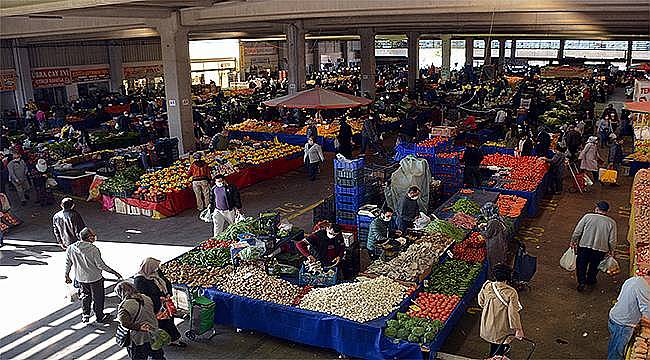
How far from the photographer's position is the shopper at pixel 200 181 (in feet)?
42.5

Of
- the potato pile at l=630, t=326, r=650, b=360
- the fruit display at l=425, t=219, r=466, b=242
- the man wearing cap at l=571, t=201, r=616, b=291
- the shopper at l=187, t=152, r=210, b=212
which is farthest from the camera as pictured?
the shopper at l=187, t=152, r=210, b=212

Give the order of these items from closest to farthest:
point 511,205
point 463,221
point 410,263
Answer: point 410,263 → point 463,221 → point 511,205

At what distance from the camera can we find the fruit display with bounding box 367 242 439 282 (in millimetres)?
7895

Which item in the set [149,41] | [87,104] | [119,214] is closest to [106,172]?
[119,214]

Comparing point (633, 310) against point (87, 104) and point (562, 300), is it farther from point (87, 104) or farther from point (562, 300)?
point (87, 104)

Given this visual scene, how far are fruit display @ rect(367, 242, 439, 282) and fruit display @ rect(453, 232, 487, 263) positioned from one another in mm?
427

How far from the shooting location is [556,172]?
1388 centimetres

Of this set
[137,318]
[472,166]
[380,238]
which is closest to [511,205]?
[472,166]

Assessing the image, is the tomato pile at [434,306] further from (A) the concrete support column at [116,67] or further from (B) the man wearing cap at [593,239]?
(A) the concrete support column at [116,67]

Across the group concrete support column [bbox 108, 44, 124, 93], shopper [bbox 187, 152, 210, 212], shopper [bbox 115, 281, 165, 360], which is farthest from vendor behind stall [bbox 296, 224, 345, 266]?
concrete support column [bbox 108, 44, 124, 93]

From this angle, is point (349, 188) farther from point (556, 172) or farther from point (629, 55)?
point (629, 55)

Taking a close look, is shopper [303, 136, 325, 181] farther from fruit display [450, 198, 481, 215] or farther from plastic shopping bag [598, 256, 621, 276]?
plastic shopping bag [598, 256, 621, 276]

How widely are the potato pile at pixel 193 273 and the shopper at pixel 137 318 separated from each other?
61.1 inches

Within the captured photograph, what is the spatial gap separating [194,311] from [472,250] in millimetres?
4217
